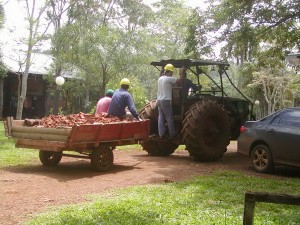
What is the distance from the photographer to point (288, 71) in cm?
3347

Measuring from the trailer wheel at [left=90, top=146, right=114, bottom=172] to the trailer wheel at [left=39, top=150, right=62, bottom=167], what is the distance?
112 cm

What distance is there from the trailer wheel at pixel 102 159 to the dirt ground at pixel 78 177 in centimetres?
16

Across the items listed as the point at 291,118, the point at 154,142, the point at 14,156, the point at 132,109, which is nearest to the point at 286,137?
the point at 291,118

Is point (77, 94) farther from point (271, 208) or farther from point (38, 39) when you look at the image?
point (271, 208)

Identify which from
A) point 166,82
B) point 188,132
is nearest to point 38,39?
point 166,82

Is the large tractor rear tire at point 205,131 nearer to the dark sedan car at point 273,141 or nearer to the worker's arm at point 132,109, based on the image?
the dark sedan car at point 273,141

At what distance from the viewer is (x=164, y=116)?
10820 millimetres

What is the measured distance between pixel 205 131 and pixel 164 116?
3.92 ft

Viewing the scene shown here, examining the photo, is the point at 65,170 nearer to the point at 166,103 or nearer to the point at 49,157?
the point at 49,157

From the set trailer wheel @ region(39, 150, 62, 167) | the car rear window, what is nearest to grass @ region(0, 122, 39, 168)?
trailer wheel @ region(39, 150, 62, 167)

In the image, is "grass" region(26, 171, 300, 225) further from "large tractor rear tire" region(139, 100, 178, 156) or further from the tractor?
"large tractor rear tire" region(139, 100, 178, 156)

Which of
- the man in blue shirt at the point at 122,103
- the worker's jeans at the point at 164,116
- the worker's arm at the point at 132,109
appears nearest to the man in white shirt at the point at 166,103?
the worker's jeans at the point at 164,116

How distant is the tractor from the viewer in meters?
9.93

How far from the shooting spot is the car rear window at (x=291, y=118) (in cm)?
864
